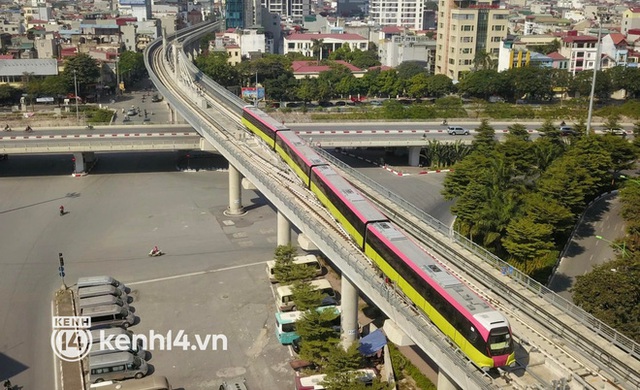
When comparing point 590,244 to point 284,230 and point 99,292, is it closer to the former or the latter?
point 284,230

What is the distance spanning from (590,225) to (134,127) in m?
44.9

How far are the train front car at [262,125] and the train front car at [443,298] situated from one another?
1880 centimetres

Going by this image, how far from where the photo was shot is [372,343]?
88.7ft

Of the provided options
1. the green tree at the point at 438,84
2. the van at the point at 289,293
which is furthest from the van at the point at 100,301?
the green tree at the point at 438,84

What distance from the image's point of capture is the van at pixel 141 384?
2403 centimetres

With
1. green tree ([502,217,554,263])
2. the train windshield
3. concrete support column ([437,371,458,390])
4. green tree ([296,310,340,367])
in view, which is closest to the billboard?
green tree ([502,217,554,263])

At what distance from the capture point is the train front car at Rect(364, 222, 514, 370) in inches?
708

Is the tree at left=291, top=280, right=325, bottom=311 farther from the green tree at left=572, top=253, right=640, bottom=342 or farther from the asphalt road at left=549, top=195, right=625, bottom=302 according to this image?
the asphalt road at left=549, top=195, right=625, bottom=302

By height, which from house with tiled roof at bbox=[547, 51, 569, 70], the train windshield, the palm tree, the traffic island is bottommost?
the traffic island

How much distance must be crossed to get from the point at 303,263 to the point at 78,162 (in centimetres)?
3018

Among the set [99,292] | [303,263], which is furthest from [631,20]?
[99,292]

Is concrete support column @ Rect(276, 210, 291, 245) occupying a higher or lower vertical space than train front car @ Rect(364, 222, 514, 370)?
lower

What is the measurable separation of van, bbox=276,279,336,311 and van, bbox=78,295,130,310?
777cm

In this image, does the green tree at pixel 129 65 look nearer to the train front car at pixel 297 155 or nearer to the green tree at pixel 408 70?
the green tree at pixel 408 70
